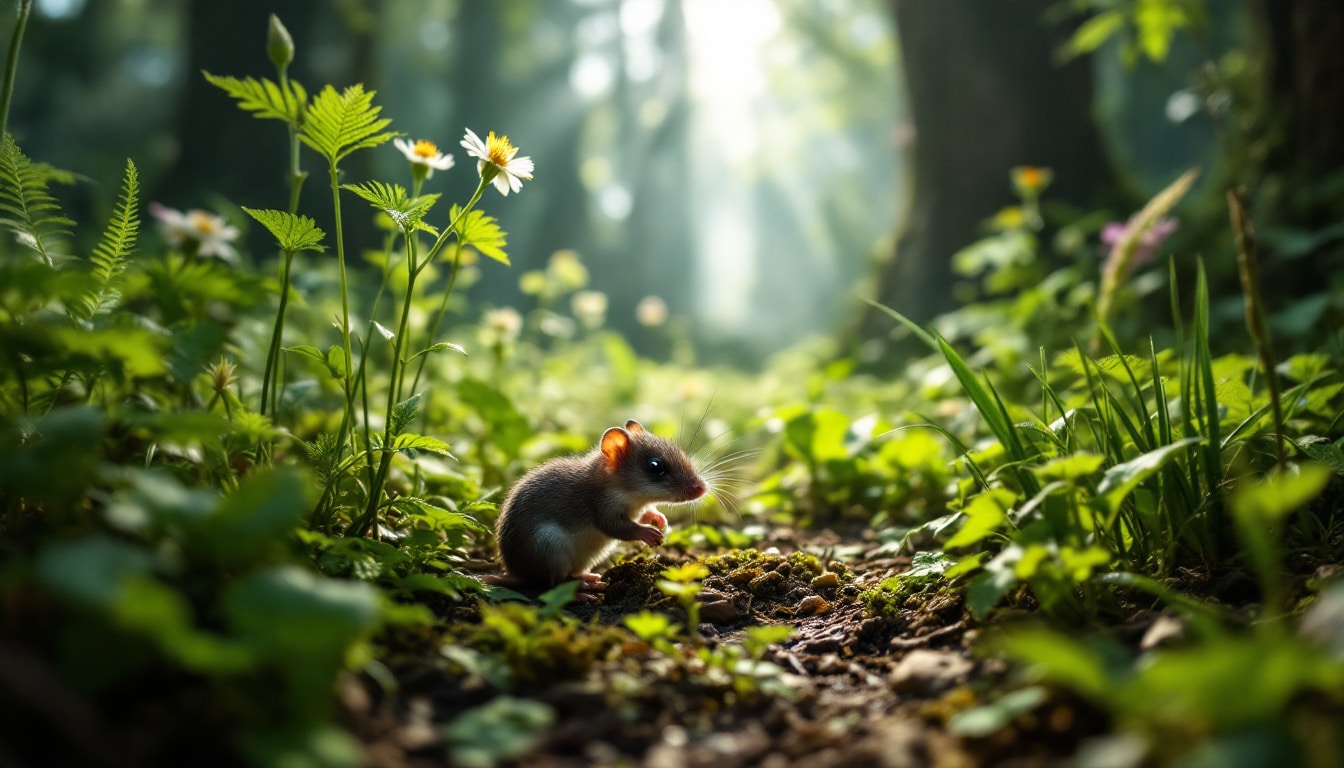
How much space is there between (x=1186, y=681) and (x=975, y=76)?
808 cm

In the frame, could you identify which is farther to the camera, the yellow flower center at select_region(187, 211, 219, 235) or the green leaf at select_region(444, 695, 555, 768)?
the yellow flower center at select_region(187, 211, 219, 235)

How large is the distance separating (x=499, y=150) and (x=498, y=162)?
0.11ft

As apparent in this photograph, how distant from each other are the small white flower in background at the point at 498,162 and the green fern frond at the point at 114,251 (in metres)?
0.90

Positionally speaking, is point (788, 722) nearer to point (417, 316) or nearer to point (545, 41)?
point (417, 316)

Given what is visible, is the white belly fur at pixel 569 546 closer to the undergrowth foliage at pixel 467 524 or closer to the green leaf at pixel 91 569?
the undergrowth foliage at pixel 467 524

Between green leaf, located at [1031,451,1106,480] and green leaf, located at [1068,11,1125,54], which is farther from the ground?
green leaf, located at [1068,11,1125,54]

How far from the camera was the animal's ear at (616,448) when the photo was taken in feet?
10.3

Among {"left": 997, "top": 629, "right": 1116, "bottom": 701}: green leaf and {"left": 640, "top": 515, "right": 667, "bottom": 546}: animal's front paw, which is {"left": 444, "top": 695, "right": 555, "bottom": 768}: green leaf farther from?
{"left": 640, "top": 515, "right": 667, "bottom": 546}: animal's front paw

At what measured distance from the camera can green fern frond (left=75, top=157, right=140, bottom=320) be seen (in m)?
2.21

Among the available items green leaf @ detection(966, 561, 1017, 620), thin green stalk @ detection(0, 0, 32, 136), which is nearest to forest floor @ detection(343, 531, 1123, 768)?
green leaf @ detection(966, 561, 1017, 620)

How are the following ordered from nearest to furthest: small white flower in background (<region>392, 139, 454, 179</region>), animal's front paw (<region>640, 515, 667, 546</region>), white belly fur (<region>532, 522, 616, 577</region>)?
small white flower in background (<region>392, 139, 454, 179</region>)
white belly fur (<region>532, 522, 616, 577</region>)
animal's front paw (<region>640, 515, 667, 546</region>)

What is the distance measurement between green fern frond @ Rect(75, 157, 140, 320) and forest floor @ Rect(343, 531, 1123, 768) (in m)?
1.27

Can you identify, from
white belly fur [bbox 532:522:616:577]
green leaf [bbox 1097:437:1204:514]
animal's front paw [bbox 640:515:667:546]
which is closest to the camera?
green leaf [bbox 1097:437:1204:514]

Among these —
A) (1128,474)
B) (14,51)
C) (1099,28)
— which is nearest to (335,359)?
(14,51)
